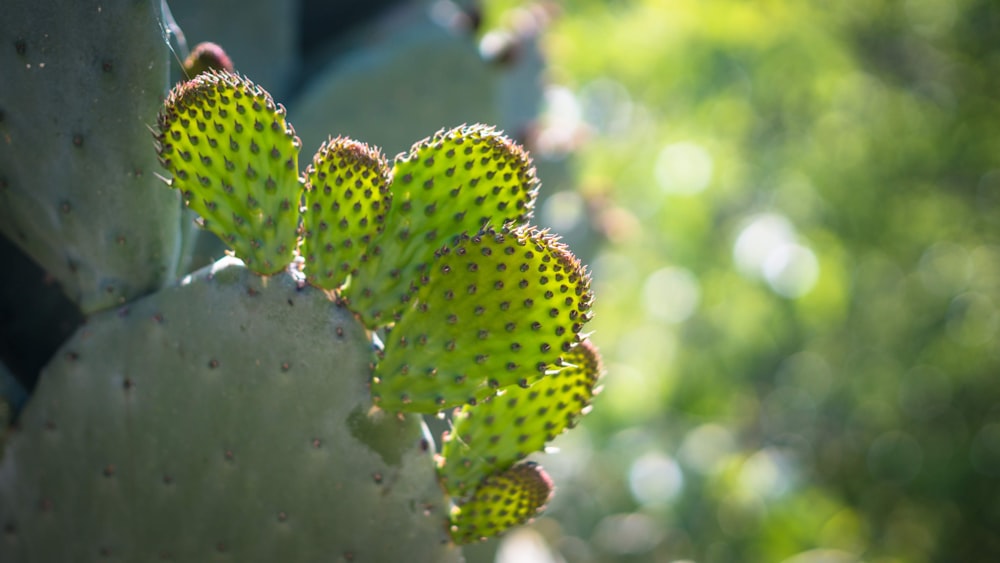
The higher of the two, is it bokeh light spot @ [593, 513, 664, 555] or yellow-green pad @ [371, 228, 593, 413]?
bokeh light spot @ [593, 513, 664, 555]

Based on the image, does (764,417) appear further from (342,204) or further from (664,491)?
(342,204)

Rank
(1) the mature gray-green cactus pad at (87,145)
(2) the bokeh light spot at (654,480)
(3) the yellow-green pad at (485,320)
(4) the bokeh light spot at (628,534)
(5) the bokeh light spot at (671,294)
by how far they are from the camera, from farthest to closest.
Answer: (5) the bokeh light spot at (671,294)
(2) the bokeh light spot at (654,480)
(4) the bokeh light spot at (628,534)
(1) the mature gray-green cactus pad at (87,145)
(3) the yellow-green pad at (485,320)

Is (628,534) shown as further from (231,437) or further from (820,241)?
(820,241)

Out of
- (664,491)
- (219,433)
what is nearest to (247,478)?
(219,433)

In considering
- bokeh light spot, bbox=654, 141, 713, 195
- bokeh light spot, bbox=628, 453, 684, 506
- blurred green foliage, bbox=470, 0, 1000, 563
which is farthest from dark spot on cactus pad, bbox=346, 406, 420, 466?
bokeh light spot, bbox=654, 141, 713, 195

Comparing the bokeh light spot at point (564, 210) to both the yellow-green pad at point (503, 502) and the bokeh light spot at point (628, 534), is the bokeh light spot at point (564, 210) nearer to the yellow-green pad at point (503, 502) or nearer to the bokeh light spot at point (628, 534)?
the bokeh light spot at point (628, 534)

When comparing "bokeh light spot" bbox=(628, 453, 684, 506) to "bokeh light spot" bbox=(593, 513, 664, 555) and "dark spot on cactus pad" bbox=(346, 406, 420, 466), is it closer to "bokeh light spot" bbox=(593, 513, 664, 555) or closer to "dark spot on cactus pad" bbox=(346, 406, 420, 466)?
"bokeh light spot" bbox=(593, 513, 664, 555)

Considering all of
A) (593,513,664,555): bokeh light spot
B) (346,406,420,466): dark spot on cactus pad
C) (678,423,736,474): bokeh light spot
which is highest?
(678,423,736,474): bokeh light spot

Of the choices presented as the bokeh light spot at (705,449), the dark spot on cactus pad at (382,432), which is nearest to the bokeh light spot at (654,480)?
the bokeh light spot at (705,449)

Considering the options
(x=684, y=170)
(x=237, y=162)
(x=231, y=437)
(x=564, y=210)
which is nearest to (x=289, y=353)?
(x=231, y=437)
